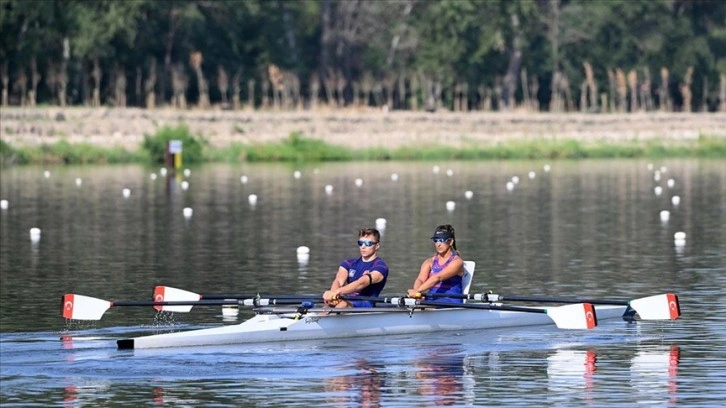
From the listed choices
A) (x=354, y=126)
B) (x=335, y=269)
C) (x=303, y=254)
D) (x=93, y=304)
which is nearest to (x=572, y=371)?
(x=93, y=304)

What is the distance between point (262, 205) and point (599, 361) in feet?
85.2

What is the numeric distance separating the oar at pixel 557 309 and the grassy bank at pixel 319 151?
4716 centimetres

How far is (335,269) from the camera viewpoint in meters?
29.9

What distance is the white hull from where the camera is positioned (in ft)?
66.9

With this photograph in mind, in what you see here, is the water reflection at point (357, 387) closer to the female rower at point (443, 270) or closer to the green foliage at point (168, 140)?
the female rower at point (443, 270)

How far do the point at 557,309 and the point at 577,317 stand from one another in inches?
12.8

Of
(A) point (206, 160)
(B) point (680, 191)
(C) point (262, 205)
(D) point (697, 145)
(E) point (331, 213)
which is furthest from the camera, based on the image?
(D) point (697, 145)

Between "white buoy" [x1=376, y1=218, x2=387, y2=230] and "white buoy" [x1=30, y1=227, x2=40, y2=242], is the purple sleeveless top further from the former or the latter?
"white buoy" [x1=376, y1=218, x2=387, y2=230]

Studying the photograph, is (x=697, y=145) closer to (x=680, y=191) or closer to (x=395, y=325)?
(x=680, y=191)

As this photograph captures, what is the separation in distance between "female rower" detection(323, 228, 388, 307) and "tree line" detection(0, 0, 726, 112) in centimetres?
5673

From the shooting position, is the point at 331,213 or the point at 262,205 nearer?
the point at 331,213

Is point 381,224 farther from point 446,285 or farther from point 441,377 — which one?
point 441,377

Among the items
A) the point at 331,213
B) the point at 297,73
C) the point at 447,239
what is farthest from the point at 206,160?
the point at 447,239

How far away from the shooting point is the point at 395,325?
21750mm
